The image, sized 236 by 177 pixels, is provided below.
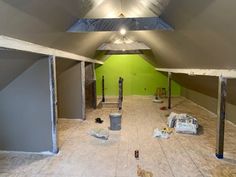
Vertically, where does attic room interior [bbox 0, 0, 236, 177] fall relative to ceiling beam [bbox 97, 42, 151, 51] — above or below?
below

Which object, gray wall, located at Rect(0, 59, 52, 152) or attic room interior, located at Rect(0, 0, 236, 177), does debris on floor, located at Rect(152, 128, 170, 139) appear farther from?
gray wall, located at Rect(0, 59, 52, 152)

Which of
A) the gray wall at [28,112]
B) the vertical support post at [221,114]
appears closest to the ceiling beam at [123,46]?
the gray wall at [28,112]

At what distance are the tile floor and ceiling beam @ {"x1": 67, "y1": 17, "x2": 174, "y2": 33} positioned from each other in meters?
1.77

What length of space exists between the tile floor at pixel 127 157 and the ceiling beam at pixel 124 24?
177cm

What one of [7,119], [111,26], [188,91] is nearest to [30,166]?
[7,119]

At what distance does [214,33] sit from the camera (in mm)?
2111

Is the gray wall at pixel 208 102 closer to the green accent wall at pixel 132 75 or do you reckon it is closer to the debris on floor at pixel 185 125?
the debris on floor at pixel 185 125

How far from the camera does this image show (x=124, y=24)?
3.02 meters

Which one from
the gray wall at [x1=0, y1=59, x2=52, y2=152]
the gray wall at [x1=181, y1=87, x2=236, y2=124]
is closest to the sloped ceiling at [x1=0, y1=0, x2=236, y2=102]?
the gray wall at [x1=0, y1=59, x2=52, y2=152]

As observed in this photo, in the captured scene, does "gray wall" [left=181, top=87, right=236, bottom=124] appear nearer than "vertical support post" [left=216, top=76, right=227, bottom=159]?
No

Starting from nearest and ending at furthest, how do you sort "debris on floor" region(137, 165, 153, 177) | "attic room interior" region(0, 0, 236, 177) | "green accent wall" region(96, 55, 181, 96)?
"attic room interior" region(0, 0, 236, 177), "debris on floor" region(137, 165, 153, 177), "green accent wall" region(96, 55, 181, 96)

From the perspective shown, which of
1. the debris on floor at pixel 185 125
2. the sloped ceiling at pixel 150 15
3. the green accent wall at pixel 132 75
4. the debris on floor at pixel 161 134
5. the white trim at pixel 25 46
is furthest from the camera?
the green accent wall at pixel 132 75

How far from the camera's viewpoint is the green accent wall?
9.16 metres

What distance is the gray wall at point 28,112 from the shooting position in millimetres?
3074
